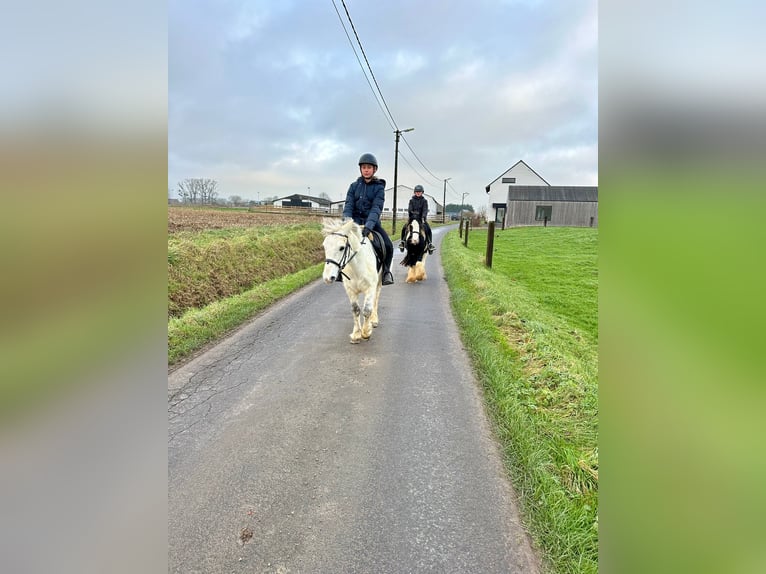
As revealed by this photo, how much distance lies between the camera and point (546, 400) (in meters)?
3.61

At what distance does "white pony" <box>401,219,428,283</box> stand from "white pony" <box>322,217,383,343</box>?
12.6 ft

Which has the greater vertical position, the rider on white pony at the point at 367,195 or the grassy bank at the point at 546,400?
the rider on white pony at the point at 367,195

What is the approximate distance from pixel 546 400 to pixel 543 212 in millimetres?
33558

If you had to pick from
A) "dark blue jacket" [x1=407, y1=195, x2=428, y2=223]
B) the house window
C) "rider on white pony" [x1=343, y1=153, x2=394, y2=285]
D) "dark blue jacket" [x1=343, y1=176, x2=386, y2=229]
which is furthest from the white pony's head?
the house window

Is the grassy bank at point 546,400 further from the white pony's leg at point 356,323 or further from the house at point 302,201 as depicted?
the house at point 302,201

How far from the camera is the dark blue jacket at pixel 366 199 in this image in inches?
233

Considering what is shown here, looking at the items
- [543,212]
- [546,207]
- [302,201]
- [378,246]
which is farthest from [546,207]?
[302,201]

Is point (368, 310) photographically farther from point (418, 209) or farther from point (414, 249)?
point (418, 209)

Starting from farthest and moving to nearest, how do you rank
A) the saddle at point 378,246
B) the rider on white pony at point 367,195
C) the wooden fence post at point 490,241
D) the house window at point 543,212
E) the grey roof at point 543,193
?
1. the grey roof at point 543,193
2. the house window at point 543,212
3. the wooden fence post at point 490,241
4. the saddle at point 378,246
5. the rider on white pony at point 367,195

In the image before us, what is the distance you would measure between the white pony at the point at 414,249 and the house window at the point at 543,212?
2701cm
